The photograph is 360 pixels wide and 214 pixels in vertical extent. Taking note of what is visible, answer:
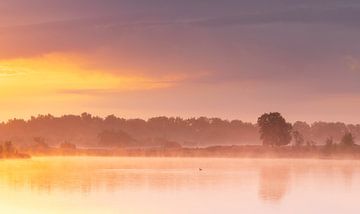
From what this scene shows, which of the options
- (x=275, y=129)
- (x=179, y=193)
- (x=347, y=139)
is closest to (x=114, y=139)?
(x=275, y=129)

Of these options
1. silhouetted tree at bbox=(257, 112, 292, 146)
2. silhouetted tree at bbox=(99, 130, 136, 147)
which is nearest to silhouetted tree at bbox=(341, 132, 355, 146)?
silhouetted tree at bbox=(257, 112, 292, 146)

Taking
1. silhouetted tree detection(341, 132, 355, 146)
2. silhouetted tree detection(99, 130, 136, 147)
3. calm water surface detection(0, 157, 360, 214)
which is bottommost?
calm water surface detection(0, 157, 360, 214)

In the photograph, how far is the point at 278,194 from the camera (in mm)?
41438

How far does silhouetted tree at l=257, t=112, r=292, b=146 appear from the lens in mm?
105438

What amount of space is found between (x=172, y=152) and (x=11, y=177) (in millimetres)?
66696

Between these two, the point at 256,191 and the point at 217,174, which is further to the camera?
the point at 217,174

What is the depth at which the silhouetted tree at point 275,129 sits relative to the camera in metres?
105

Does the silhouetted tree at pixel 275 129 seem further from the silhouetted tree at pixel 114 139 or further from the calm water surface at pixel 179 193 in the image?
the silhouetted tree at pixel 114 139

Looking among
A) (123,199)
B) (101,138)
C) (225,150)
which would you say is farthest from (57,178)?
(101,138)

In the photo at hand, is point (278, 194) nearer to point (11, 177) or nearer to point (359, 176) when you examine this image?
point (359, 176)

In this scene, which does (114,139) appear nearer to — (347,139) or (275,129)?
(275,129)

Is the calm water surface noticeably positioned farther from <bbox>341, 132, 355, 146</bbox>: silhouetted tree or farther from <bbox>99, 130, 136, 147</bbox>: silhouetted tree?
<bbox>99, 130, 136, 147</bbox>: silhouetted tree

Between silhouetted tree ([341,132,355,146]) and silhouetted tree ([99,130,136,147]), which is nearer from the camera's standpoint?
silhouetted tree ([341,132,355,146])

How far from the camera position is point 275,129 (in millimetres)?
105562
